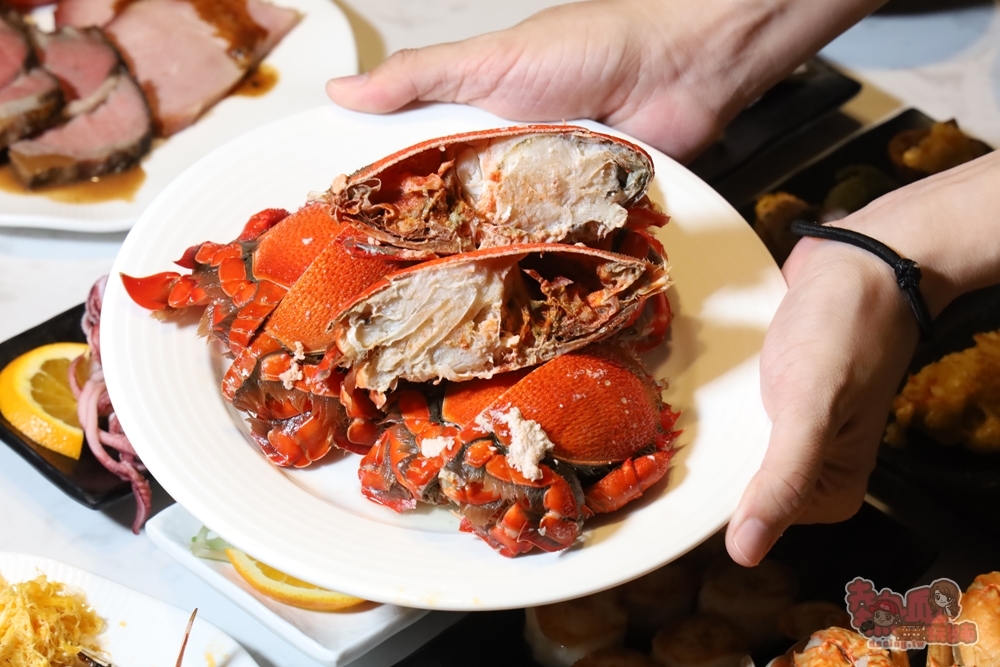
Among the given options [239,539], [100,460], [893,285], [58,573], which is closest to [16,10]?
[100,460]

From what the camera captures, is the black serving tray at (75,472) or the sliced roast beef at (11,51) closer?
the black serving tray at (75,472)

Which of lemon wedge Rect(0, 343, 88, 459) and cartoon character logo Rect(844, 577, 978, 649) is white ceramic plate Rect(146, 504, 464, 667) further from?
cartoon character logo Rect(844, 577, 978, 649)

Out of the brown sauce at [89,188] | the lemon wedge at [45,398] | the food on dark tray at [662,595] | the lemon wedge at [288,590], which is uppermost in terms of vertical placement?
the brown sauce at [89,188]

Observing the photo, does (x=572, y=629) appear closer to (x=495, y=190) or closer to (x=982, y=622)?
(x=982, y=622)

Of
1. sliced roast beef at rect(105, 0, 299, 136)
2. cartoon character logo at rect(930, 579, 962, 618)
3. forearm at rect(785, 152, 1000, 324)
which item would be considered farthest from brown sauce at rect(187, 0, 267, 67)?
cartoon character logo at rect(930, 579, 962, 618)

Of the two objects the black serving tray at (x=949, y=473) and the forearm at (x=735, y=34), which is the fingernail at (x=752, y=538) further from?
the forearm at (x=735, y=34)

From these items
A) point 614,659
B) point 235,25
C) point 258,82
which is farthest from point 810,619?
point 235,25

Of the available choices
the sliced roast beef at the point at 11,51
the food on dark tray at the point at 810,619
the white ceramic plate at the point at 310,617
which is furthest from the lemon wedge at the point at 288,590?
the sliced roast beef at the point at 11,51
